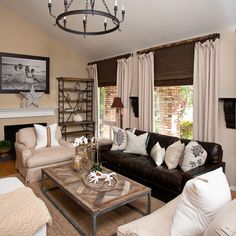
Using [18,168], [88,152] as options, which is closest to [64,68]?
[18,168]

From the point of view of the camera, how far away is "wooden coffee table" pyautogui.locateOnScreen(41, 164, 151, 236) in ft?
7.32

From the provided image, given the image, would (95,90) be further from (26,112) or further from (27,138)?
(27,138)

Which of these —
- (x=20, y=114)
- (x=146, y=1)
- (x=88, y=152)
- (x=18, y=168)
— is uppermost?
(x=146, y=1)

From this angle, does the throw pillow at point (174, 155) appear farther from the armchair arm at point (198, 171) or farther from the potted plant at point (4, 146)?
the potted plant at point (4, 146)

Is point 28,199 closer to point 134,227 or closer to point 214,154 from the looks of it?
point 134,227

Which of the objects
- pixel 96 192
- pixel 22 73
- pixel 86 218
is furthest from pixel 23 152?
pixel 22 73

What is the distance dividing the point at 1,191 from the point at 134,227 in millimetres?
1532

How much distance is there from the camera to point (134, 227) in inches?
66.8

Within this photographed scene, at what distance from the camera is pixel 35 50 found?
558cm

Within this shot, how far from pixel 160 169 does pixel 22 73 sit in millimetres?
4167

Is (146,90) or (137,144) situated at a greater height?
(146,90)

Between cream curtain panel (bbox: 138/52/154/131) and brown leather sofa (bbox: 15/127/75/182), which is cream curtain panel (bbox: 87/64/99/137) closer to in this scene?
cream curtain panel (bbox: 138/52/154/131)

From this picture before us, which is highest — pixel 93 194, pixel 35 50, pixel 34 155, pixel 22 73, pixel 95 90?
pixel 35 50

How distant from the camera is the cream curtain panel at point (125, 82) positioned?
5.10 meters
